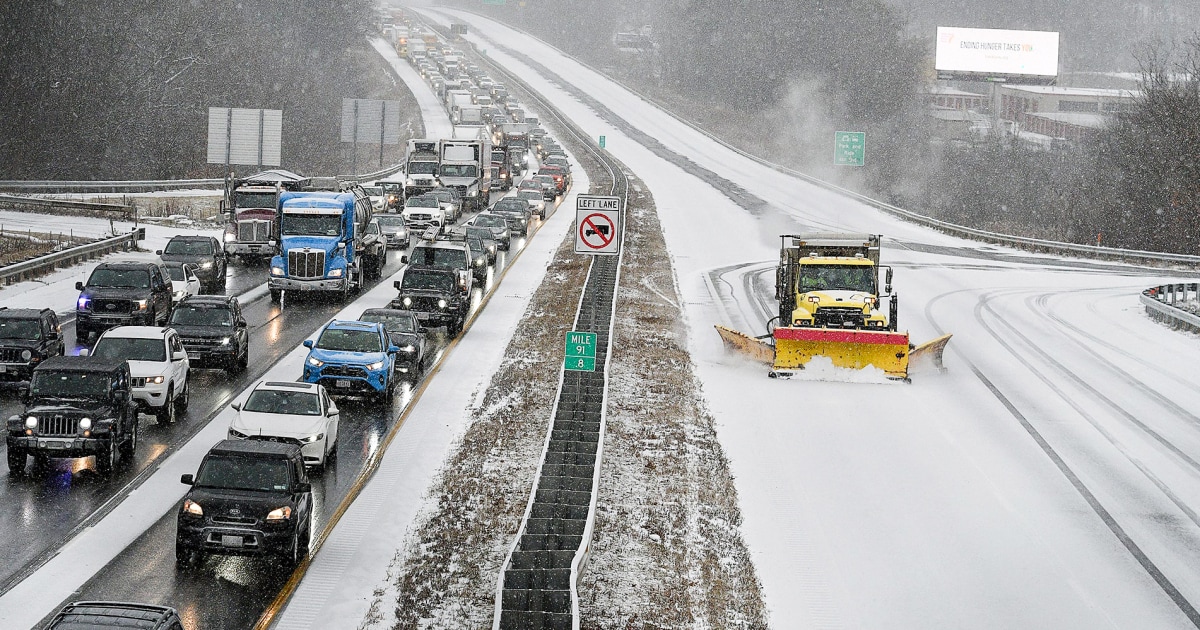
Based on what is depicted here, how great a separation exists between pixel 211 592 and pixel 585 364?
7380 millimetres

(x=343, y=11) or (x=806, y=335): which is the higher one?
(x=343, y=11)

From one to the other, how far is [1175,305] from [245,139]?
46035mm

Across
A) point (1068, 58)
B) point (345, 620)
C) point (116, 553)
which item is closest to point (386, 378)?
point (116, 553)

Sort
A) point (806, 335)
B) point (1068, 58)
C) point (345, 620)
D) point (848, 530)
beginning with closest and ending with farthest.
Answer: point (345, 620) → point (848, 530) → point (806, 335) → point (1068, 58)

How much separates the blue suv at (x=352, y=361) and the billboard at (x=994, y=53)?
86082 millimetres

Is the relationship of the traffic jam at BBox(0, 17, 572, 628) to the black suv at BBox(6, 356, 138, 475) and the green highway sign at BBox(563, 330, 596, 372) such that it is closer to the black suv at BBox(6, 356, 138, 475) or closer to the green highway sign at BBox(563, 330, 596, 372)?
the black suv at BBox(6, 356, 138, 475)

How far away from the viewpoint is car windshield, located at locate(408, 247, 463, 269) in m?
37.4

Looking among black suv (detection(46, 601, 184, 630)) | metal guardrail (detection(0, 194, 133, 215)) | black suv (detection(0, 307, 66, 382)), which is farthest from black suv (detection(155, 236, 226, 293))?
black suv (detection(46, 601, 184, 630))

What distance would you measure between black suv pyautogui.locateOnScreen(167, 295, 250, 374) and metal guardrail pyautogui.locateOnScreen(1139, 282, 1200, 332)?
88.5 feet

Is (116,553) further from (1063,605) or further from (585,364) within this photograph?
(1063,605)

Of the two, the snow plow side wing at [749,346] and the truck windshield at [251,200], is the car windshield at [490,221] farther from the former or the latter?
the snow plow side wing at [749,346]

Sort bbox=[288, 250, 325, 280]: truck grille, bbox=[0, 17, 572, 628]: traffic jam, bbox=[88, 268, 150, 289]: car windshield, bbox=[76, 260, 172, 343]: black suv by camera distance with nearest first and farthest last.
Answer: bbox=[0, 17, 572, 628]: traffic jam
bbox=[76, 260, 172, 343]: black suv
bbox=[88, 268, 150, 289]: car windshield
bbox=[288, 250, 325, 280]: truck grille

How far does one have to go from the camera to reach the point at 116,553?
17.6 m

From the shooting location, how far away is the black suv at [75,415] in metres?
20.3
